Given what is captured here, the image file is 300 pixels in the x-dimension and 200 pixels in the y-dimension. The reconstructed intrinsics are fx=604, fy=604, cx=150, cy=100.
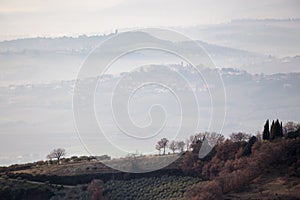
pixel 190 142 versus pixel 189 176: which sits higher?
pixel 190 142

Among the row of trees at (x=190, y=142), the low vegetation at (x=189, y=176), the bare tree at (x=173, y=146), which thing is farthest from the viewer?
the bare tree at (x=173, y=146)

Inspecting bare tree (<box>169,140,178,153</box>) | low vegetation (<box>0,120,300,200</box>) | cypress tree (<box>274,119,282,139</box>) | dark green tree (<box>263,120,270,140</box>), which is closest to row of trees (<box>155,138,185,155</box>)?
bare tree (<box>169,140,178,153</box>)

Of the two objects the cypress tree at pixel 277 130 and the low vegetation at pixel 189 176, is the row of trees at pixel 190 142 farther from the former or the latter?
the cypress tree at pixel 277 130

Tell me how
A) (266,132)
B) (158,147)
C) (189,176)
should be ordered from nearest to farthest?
(189,176), (266,132), (158,147)

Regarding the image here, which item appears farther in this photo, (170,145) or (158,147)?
(158,147)

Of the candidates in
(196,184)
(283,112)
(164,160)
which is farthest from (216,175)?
(283,112)

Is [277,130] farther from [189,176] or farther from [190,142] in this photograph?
[190,142]

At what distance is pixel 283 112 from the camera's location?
19112 centimetres

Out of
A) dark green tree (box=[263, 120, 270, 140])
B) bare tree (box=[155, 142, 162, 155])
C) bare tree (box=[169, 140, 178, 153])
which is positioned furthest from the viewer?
bare tree (box=[155, 142, 162, 155])

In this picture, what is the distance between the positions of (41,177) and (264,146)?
19774 millimetres

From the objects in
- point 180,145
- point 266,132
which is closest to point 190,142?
point 180,145

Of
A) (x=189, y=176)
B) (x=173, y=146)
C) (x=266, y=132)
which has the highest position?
(x=266, y=132)

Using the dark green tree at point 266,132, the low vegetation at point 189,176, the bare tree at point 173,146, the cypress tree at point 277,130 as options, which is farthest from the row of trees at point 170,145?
the cypress tree at point 277,130

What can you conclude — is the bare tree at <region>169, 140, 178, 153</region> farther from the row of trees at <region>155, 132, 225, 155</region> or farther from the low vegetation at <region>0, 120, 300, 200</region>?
the low vegetation at <region>0, 120, 300, 200</region>
